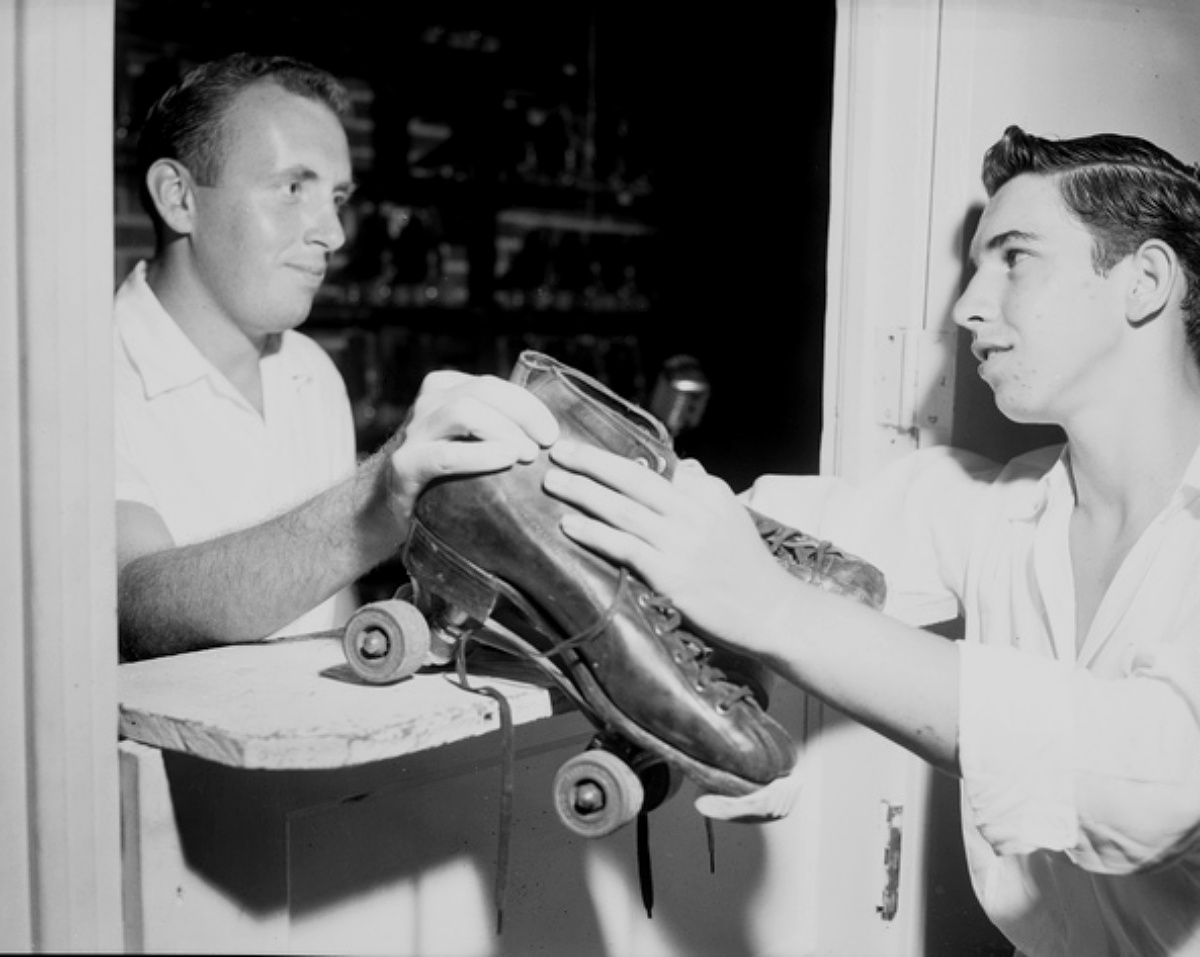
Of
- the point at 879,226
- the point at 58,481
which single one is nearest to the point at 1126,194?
the point at 879,226

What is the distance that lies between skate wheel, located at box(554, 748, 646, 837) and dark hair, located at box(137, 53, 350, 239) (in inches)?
56.6

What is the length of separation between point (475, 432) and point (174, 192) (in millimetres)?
1288

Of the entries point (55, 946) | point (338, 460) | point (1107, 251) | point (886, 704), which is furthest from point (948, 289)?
point (55, 946)

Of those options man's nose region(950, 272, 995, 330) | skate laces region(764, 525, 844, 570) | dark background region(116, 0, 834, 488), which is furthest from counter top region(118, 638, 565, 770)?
dark background region(116, 0, 834, 488)

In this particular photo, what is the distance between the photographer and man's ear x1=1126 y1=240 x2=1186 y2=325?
1.32 meters

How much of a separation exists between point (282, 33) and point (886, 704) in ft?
8.89

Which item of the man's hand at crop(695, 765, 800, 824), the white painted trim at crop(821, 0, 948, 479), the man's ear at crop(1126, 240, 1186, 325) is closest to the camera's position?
the man's hand at crop(695, 765, 800, 824)

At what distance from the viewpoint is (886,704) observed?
1.01 m

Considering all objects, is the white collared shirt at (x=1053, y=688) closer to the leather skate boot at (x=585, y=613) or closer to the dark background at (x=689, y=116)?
the leather skate boot at (x=585, y=613)

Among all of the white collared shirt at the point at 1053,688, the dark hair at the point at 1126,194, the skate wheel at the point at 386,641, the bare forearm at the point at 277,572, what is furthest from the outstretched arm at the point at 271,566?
the dark hair at the point at 1126,194

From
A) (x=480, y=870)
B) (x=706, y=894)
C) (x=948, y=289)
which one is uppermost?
(x=948, y=289)

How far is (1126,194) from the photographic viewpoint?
1.32 metres

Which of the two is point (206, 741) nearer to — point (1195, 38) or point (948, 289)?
point (948, 289)

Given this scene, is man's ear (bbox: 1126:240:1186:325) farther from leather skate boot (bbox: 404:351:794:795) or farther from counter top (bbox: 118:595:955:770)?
counter top (bbox: 118:595:955:770)
